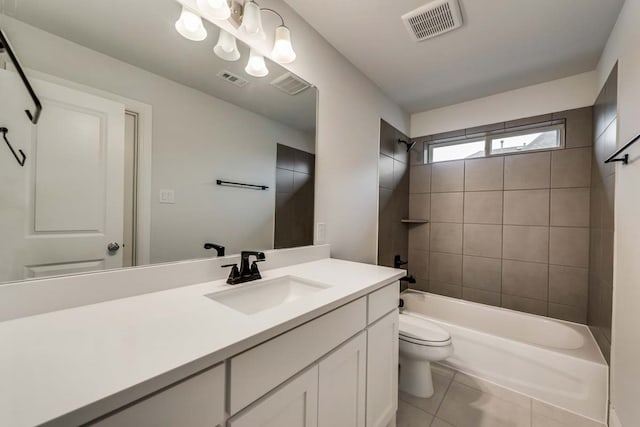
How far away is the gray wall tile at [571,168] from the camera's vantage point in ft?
6.70

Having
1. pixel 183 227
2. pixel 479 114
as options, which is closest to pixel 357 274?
pixel 183 227

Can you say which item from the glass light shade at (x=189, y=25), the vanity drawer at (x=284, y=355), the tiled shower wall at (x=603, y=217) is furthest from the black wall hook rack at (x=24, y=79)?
the tiled shower wall at (x=603, y=217)

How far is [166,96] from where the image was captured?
0.98m

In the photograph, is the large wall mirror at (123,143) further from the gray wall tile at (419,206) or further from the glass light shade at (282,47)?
the gray wall tile at (419,206)

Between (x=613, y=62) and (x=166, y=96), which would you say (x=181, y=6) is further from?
(x=613, y=62)

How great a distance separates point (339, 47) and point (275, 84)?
699 mm

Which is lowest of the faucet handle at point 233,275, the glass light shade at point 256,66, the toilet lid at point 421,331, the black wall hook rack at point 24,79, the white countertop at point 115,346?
the toilet lid at point 421,331

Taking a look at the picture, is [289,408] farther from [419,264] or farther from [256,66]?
[419,264]

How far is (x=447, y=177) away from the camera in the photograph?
2688 millimetres

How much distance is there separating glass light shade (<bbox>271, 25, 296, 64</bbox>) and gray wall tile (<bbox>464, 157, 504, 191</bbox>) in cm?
213

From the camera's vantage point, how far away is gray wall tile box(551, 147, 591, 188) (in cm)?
204

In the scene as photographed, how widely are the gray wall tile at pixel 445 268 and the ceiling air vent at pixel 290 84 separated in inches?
87.3

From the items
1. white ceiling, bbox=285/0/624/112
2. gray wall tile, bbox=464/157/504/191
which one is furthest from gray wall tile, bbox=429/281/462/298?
white ceiling, bbox=285/0/624/112

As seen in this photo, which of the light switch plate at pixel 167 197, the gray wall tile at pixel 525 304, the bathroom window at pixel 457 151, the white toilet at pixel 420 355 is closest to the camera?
the light switch plate at pixel 167 197
